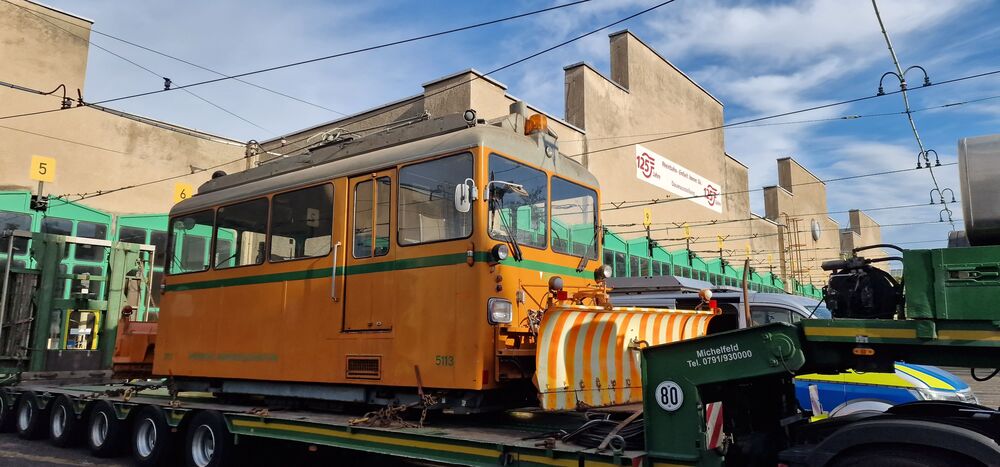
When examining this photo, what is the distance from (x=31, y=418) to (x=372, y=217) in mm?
8013

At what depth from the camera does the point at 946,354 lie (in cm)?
375

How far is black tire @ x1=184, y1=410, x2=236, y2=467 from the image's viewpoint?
7.63 meters

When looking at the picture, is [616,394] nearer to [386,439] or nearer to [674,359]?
[674,359]

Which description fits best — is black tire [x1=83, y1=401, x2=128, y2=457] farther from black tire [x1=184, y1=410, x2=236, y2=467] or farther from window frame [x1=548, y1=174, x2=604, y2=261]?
window frame [x1=548, y1=174, x2=604, y2=261]

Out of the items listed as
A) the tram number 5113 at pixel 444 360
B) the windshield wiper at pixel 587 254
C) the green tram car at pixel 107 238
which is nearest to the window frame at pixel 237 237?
the green tram car at pixel 107 238

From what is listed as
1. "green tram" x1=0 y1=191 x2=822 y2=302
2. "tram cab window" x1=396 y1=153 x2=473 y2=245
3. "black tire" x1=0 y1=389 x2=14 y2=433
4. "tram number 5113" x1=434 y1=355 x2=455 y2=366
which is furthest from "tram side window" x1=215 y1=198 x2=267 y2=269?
"black tire" x1=0 y1=389 x2=14 y2=433

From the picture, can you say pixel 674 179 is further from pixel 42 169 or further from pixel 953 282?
pixel 953 282

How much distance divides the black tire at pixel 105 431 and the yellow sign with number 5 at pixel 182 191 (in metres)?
9.79

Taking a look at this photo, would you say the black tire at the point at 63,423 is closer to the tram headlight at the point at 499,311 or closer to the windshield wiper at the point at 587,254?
the tram headlight at the point at 499,311

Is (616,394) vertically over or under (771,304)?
under

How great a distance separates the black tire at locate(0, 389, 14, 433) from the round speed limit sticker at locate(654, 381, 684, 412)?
11.7 metres

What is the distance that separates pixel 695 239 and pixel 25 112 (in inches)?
1075

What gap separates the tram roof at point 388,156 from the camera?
648 centimetres

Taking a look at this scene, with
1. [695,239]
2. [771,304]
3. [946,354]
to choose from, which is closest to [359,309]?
[946,354]
